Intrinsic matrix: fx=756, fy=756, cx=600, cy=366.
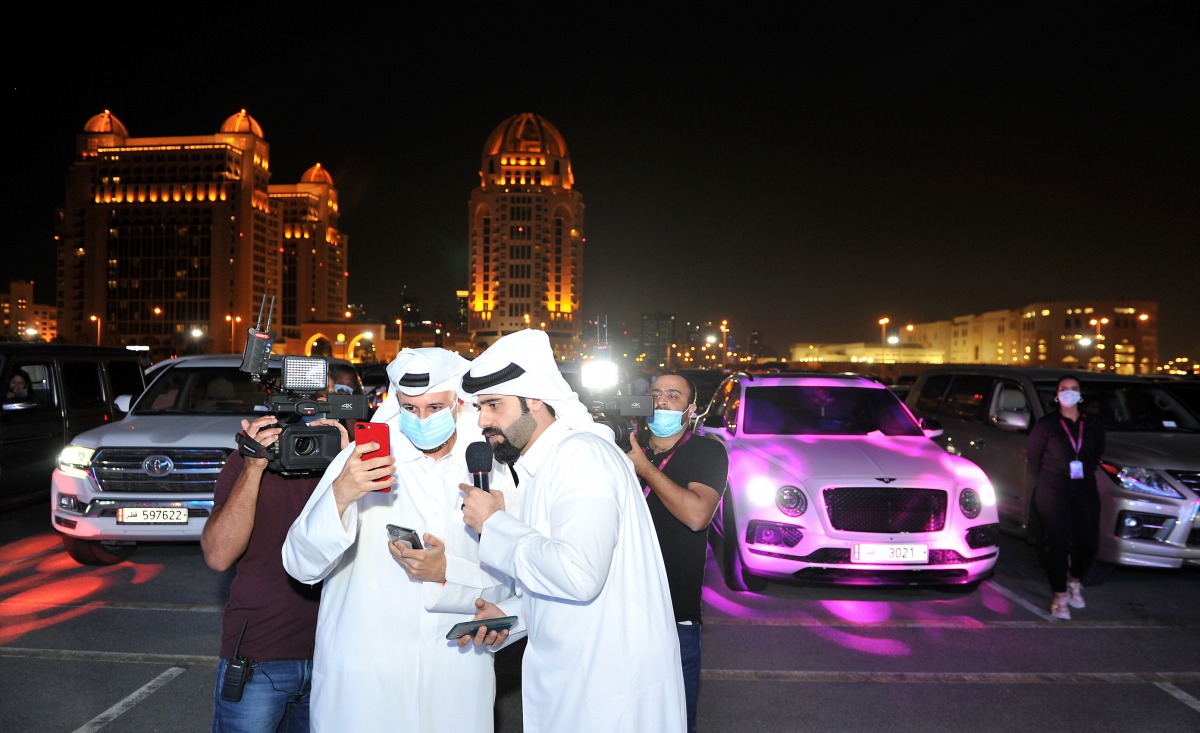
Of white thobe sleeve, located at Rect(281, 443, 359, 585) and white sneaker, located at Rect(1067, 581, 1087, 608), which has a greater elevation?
white thobe sleeve, located at Rect(281, 443, 359, 585)

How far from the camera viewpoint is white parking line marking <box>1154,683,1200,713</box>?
14.2ft

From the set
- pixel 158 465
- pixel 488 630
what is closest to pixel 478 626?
pixel 488 630

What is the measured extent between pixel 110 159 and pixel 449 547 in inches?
6499

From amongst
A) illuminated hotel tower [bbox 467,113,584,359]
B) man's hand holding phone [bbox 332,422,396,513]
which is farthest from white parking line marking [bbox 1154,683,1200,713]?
illuminated hotel tower [bbox 467,113,584,359]

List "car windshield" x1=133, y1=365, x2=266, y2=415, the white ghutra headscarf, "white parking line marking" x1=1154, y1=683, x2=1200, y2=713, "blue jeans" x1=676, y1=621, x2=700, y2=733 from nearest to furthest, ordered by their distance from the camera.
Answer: the white ghutra headscarf, "blue jeans" x1=676, y1=621, x2=700, y2=733, "white parking line marking" x1=1154, y1=683, x2=1200, y2=713, "car windshield" x1=133, y1=365, x2=266, y2=415

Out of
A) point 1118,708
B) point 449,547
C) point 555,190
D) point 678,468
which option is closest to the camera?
point 449,547

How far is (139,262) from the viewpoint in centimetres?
13275

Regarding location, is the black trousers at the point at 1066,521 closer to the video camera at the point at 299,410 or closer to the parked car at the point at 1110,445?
the parked car at the point at 1110,445

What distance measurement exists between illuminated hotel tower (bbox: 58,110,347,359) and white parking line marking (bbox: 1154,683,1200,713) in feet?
449

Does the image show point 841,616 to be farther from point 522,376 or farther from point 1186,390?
point 1186,390

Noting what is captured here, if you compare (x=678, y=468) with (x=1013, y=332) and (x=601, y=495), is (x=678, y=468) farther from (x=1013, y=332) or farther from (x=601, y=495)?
(x=1013, y=332)

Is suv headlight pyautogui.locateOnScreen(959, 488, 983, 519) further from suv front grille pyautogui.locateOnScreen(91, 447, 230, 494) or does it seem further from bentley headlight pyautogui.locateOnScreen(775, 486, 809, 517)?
suv front grille pyautogui.locateOnScreen(91, 447, 230, 494)

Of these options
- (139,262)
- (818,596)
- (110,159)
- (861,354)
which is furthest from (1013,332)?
(110,159)

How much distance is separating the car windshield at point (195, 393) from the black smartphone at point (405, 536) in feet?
20.0
